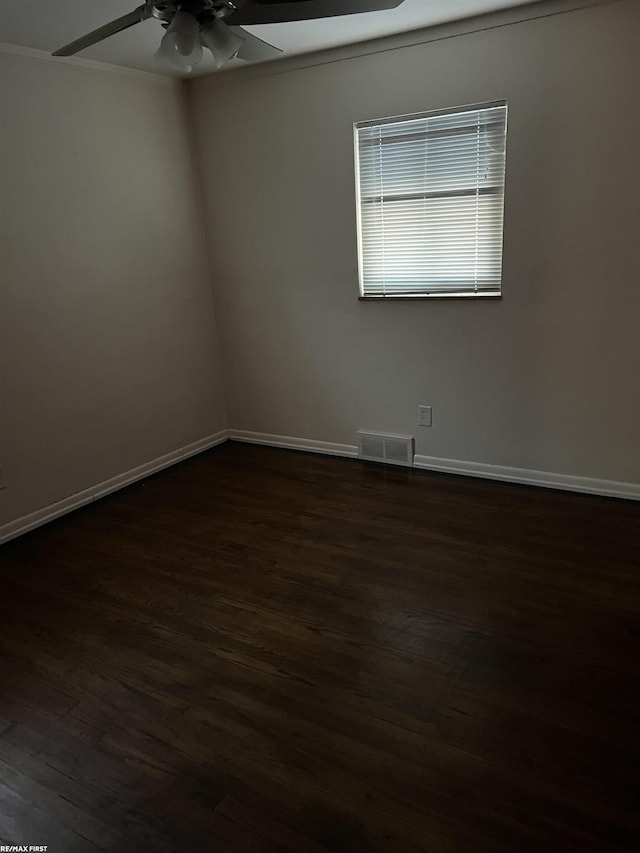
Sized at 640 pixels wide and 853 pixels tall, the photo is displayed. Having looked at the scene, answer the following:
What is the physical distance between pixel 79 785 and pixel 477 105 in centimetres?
335

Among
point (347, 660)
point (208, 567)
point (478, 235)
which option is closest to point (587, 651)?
point (347, 660)

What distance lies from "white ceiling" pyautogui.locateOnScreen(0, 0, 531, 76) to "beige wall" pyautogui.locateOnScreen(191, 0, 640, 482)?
17 centimetres

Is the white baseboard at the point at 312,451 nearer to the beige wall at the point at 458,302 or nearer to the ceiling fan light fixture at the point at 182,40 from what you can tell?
the beige wall at the point at 458,302

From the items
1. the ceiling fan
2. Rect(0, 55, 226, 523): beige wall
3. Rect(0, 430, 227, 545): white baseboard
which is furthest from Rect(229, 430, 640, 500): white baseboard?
the ceiling fan

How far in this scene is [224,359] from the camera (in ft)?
14.2

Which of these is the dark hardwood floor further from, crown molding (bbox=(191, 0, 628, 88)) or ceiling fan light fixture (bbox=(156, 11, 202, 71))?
crown molding (bbox=(191, 0, 628, 88))

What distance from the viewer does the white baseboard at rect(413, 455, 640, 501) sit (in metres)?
3.12

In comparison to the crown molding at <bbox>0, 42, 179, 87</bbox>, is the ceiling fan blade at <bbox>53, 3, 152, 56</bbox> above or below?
below

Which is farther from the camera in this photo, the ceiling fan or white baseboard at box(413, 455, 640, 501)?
white baseboard at box(413, 455, 640, 501)

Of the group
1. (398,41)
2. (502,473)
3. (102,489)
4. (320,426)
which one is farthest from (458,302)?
(102,489)

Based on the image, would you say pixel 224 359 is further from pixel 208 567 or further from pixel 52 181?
pixel 208 567

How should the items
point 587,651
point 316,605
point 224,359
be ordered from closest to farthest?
point 587,651, point 316,605, point 224,359

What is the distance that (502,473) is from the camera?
343 cm

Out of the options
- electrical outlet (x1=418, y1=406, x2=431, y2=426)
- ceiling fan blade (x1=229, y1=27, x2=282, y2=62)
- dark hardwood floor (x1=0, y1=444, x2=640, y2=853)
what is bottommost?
dark hardwood floor (x1=0, y1=444, x2=640, y2=853)
